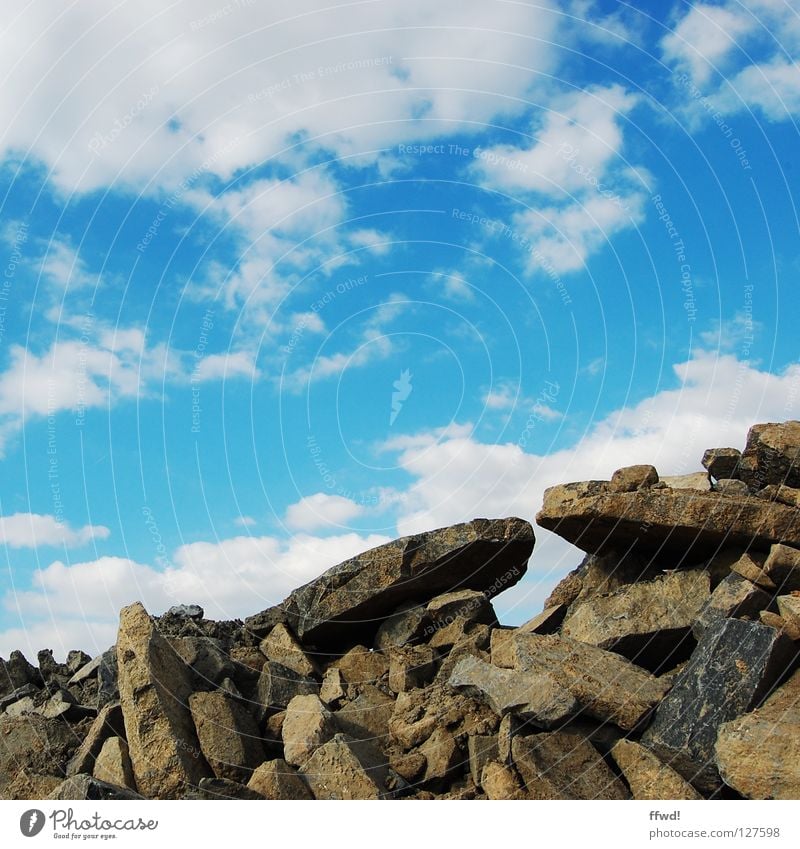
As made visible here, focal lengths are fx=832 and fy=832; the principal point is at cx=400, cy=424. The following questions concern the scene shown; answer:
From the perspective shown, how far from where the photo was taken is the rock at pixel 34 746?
16.9 metres

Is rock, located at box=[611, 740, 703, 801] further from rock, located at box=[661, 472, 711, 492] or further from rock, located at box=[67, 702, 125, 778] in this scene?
rock, located at box=[67, 702, 125, 778]

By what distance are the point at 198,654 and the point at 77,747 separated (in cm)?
318

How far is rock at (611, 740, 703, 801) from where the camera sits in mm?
13062

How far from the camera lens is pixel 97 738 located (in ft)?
54.1

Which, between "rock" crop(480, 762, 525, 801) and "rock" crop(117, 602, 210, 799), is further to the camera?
"rock" crop(117, 602, 210, 799)

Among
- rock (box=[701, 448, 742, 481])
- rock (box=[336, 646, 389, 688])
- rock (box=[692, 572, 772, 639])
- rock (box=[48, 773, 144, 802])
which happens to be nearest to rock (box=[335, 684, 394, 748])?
rock (box=[336, 646, 389, 688])

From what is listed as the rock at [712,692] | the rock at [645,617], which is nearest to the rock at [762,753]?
the rock at [712,692]

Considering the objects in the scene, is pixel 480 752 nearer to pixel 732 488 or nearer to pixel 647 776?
pixel 647 776

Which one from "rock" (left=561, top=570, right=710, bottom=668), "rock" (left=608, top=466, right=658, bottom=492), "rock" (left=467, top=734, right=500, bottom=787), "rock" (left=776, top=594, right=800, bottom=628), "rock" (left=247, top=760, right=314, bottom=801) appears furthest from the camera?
"rock" (left=608, top=466, right=658, bottom=492)

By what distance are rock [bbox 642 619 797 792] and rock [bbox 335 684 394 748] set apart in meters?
5.04

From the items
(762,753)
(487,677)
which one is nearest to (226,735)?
(487,677)
